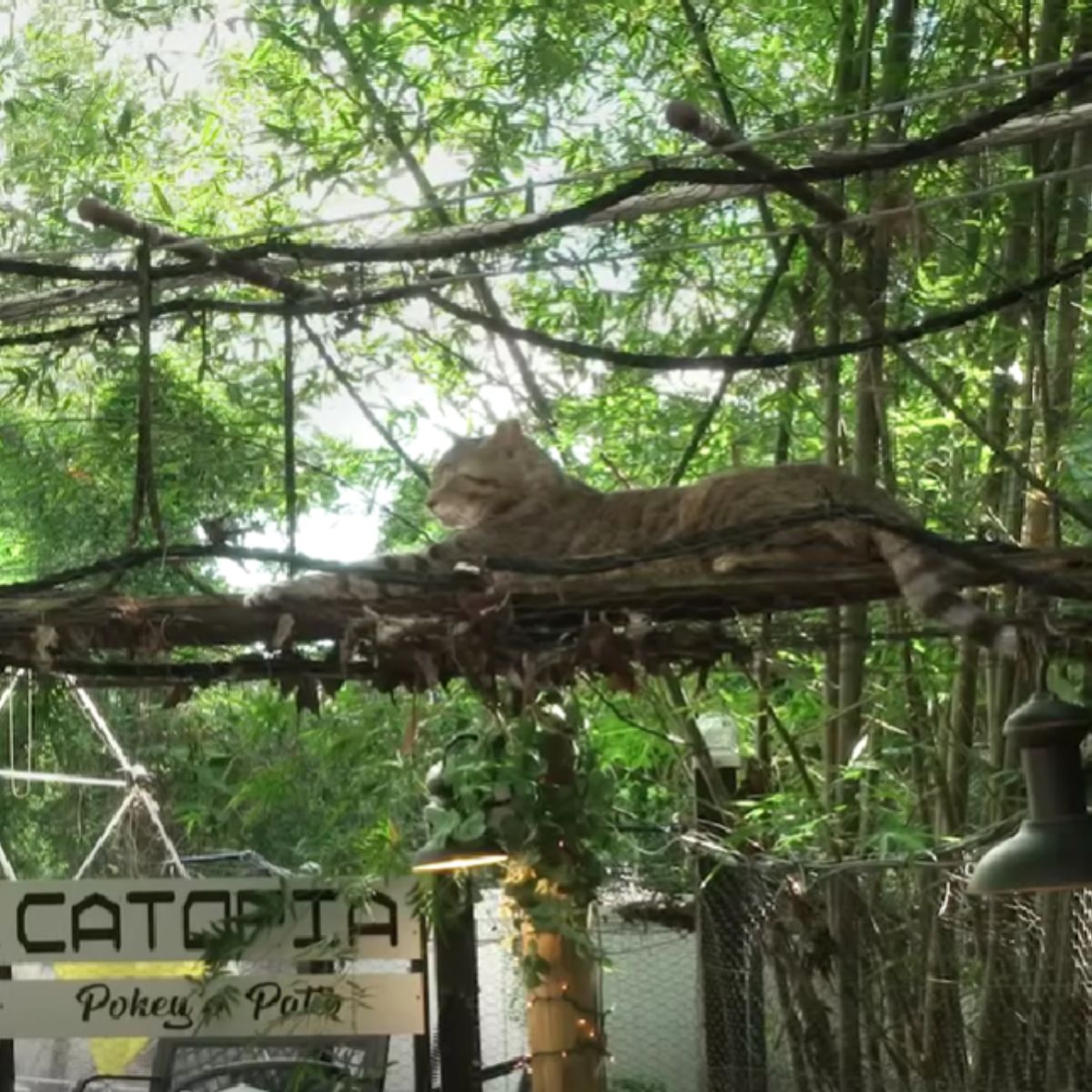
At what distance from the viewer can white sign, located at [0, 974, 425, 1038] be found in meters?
3.38

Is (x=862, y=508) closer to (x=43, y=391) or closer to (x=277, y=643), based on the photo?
(x=277, y=643)

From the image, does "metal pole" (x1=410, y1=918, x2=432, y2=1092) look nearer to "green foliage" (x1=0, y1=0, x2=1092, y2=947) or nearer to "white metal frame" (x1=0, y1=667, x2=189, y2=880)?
"green foliage" (x1=0, y1=0, x2=1092, y2=947)

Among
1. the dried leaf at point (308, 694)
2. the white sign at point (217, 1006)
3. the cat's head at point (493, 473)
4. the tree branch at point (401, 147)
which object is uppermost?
the tree branch at point (401, 147)

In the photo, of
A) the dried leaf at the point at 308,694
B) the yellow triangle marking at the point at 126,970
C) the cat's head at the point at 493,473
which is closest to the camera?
the dried leaf at the point at 308,694

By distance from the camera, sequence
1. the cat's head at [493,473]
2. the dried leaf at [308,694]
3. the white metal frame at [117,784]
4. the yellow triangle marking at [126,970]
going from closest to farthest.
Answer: the dried leaf at [308,694] < the cat's head at [493,473] < the yellow triangle marking at [126,970] < the white metal frame at [117,784]

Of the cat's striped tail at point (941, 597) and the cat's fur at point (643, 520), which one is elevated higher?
the cat's fur at point (643, 520)

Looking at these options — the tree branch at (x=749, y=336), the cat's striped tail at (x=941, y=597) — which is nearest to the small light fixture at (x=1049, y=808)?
the cat's striped tail at (x=941, y=597)

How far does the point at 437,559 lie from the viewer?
2.33 m

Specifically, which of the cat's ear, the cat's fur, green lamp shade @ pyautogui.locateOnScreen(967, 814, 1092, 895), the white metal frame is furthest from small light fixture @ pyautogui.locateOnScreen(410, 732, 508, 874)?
the white metal frame

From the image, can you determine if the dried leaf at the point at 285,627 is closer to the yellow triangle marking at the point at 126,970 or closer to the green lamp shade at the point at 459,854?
the green lamp shade at the point at 459,854

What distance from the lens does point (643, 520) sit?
2.64 m

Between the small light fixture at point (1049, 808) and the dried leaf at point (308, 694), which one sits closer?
the small light fixture at point (1049, 808)

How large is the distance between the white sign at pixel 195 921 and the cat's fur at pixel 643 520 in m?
0.85

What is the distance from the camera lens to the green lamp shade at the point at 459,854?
9.42 feet
